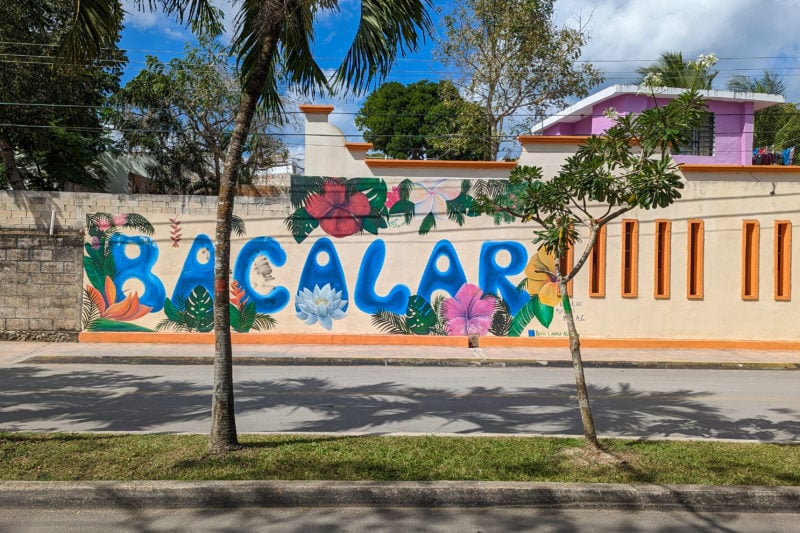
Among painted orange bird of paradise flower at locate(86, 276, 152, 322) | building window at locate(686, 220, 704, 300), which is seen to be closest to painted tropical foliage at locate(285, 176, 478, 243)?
painted orange bird of paradise flower at locate(86, 276, 152, 322)

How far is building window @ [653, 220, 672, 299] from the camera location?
14812mm

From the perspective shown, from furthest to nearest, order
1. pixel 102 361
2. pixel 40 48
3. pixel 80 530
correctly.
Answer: pixel 40 48, pixel 102 361, pixel 80 530

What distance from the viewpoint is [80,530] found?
15.1 ft

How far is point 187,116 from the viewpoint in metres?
24.7

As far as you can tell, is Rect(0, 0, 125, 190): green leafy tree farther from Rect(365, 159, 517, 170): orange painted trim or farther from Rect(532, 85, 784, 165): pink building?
Rect(532, 85, 784, 165): pink building

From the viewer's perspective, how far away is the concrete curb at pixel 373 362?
12.4 m

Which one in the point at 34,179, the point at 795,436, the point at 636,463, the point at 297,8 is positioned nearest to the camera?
the point at 636,463

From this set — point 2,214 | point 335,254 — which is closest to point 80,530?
point 335,254

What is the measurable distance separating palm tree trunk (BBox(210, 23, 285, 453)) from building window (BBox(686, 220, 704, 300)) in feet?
38.3

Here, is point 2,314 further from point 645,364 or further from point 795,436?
point 795,436

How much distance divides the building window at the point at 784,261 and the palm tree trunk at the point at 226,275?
43.3 feet

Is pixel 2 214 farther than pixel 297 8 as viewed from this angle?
Yes

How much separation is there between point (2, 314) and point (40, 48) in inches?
328

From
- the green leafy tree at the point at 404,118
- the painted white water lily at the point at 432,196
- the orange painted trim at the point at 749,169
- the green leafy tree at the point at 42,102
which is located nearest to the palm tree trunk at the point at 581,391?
the painted white water lily at the point at 432,196
